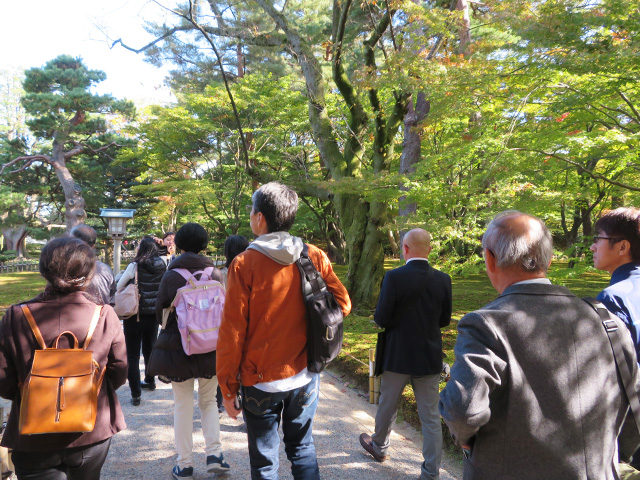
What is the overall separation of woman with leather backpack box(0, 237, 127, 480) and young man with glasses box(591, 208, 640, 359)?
235cm

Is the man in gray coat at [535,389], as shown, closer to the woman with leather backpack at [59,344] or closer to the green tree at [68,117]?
the woman with leather backpack at [59,344]

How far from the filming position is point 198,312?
278 centimetres

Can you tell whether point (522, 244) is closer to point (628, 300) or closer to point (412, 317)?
point (628, 300)

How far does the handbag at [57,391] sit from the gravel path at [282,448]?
1551 mm

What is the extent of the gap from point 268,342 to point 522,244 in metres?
1.28

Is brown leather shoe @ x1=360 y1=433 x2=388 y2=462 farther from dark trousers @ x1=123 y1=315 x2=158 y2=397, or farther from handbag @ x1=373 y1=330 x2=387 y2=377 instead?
dark trousers @ x1=123 y1=315 x2=158 y2=397

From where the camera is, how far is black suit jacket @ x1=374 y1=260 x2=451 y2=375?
2.89 metres

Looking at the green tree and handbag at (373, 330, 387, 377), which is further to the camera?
the green tree

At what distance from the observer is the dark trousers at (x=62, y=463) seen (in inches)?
67.9

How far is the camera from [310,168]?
16.7 m

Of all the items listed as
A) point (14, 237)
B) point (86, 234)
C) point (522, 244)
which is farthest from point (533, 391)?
point (14, 237)

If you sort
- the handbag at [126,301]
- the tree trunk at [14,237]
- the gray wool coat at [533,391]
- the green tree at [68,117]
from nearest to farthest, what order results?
the gray wool coat at [533,391]
the handbag at [126,301]
the green tree at [68,117]
the tree trunk at [14,237]

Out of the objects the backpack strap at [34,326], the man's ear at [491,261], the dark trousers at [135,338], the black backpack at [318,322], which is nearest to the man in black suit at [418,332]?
the black backpack at [318,322]

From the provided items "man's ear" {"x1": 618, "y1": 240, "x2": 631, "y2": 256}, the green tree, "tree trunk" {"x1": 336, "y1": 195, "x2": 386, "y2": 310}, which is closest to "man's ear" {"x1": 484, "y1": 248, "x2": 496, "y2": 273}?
"man's ear" {"x1": 618, "y1": 240, "x2": 631, "y2": 256}
